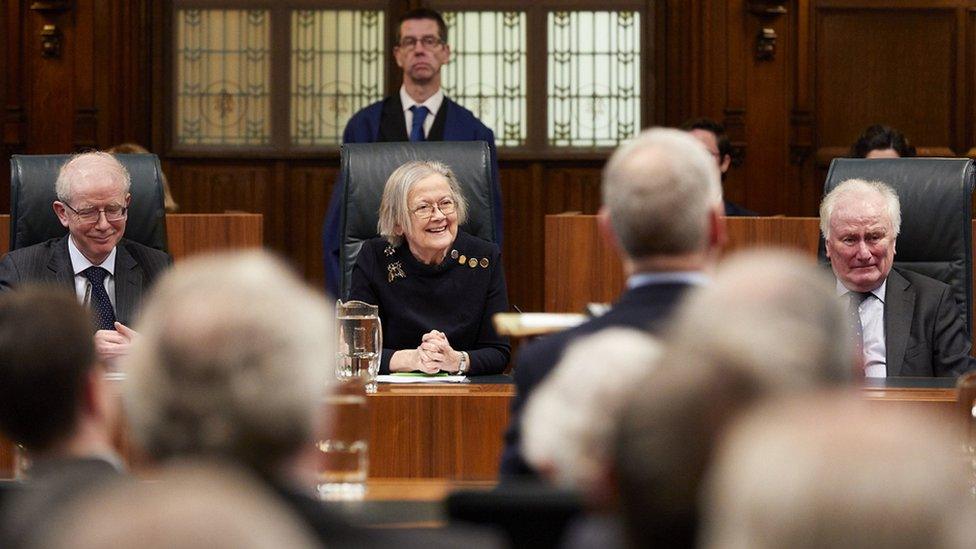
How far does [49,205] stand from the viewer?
418 centimetres

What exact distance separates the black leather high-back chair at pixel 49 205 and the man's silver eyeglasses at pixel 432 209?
710 millimetres

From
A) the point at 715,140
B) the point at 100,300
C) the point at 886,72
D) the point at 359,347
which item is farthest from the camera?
the point at 886,72

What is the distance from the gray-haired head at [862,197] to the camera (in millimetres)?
3844

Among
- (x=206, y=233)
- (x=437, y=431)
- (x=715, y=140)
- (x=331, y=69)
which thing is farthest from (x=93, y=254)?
(x=331, y=69)

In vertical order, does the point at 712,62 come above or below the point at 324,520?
above

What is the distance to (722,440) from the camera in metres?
1.07

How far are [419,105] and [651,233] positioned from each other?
12.1 ft

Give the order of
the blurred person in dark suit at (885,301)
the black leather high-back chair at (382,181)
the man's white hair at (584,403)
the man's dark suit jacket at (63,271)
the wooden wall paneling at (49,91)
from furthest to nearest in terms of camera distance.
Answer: the wooden wall paneling at (49,91) < the black leather high-back chair at (382,181) < the man's dark suit jacket at (63,271) < the blurred person in dark suit at (885,301) < the man's white hair at (584,403)

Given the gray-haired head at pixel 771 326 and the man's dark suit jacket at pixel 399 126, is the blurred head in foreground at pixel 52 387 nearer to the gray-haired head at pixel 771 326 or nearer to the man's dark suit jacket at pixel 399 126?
the gray-haired head at pixel 771 326

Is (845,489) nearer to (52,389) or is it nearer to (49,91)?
(52,389)

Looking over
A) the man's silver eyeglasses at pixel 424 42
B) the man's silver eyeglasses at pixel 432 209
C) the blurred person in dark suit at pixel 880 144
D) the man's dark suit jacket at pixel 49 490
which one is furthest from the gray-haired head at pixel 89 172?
the blurred person in dark suit at pixel 880 144

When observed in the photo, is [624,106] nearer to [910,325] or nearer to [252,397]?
[910,325]

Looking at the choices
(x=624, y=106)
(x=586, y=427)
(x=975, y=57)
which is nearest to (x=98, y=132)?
(x=624, y=106)

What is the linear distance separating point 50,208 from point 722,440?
3.39m
